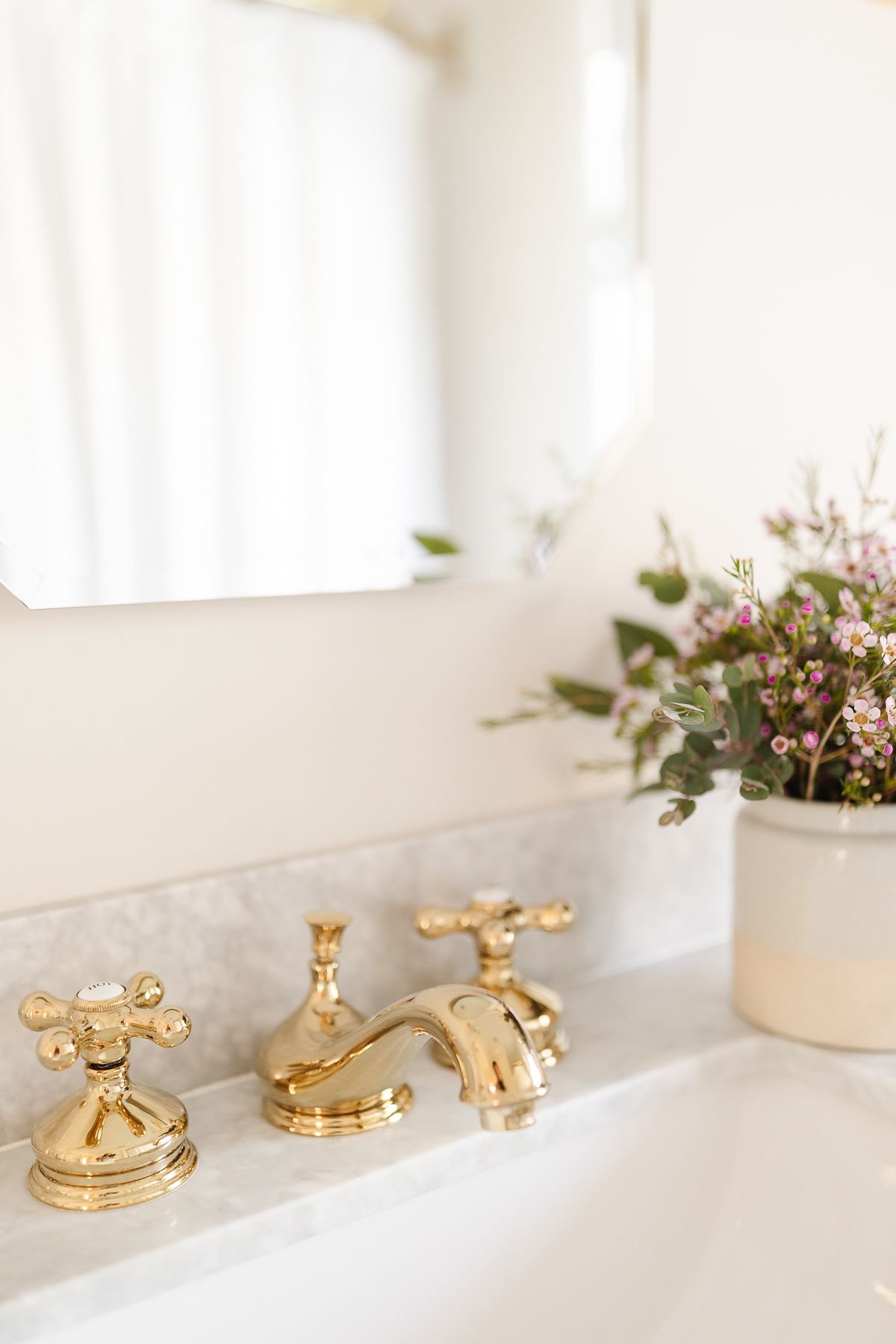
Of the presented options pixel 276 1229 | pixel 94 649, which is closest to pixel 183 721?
pixel 94 649

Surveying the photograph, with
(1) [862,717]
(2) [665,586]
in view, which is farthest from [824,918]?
(2) [665,586]

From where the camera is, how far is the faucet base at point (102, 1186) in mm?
688

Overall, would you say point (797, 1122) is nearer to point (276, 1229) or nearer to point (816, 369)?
point (276, 1229)

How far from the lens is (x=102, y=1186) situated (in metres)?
0.69

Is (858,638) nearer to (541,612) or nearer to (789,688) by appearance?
(789,688)

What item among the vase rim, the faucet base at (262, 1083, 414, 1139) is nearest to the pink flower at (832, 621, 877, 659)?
the vase rim

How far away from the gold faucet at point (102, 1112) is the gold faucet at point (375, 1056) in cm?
9

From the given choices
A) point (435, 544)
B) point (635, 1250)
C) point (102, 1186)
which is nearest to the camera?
point (102, 1186)

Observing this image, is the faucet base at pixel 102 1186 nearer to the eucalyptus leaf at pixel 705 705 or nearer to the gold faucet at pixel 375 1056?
the gold faucet at pixel 375 1056

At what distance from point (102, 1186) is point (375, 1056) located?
170 mm

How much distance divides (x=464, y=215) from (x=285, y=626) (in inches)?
13.3

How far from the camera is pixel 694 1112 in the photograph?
34.1 inches

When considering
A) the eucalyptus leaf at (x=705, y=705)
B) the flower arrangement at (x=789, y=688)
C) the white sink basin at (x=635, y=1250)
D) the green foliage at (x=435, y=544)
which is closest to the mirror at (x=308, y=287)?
the green foliage at (x=435, y=544)

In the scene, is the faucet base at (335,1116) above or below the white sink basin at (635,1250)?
above
